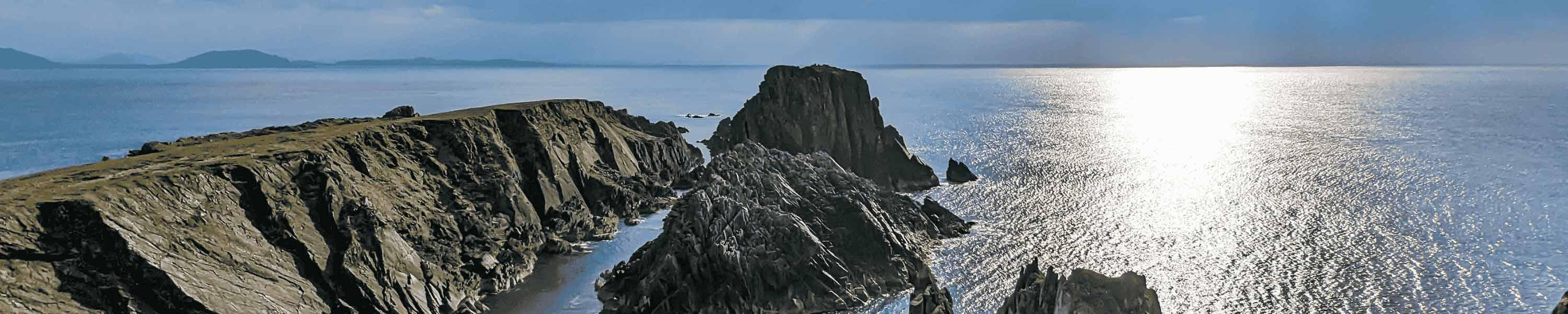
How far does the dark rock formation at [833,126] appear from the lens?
91.2m

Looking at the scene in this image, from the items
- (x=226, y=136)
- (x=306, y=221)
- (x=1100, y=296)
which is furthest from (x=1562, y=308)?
(x=226, y=136)

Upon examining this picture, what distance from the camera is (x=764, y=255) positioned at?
4972cm

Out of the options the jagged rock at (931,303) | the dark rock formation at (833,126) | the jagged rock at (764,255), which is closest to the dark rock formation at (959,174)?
the dark rock formation at (833,126)

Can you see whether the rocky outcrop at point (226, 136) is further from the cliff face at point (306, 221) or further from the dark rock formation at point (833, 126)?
the dark rock formation at point (833, 126)

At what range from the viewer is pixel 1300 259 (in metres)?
57.8

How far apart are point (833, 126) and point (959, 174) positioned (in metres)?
14.5

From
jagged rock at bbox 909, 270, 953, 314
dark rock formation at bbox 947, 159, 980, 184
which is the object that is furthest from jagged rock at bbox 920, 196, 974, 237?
jagged rock at bbox 909, 270, 953, 314

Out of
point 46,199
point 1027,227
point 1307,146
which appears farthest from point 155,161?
point 1307,146

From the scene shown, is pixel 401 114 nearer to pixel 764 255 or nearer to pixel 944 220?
pixel 764 255

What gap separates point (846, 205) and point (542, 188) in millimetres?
27513

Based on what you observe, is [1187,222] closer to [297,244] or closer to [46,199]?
[297,244]

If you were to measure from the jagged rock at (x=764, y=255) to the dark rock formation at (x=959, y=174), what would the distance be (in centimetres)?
3249

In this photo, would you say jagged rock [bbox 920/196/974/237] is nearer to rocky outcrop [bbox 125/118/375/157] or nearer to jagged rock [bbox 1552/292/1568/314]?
jagged rock [bbox 1552/292/1568/314]

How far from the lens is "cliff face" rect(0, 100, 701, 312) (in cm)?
3716
